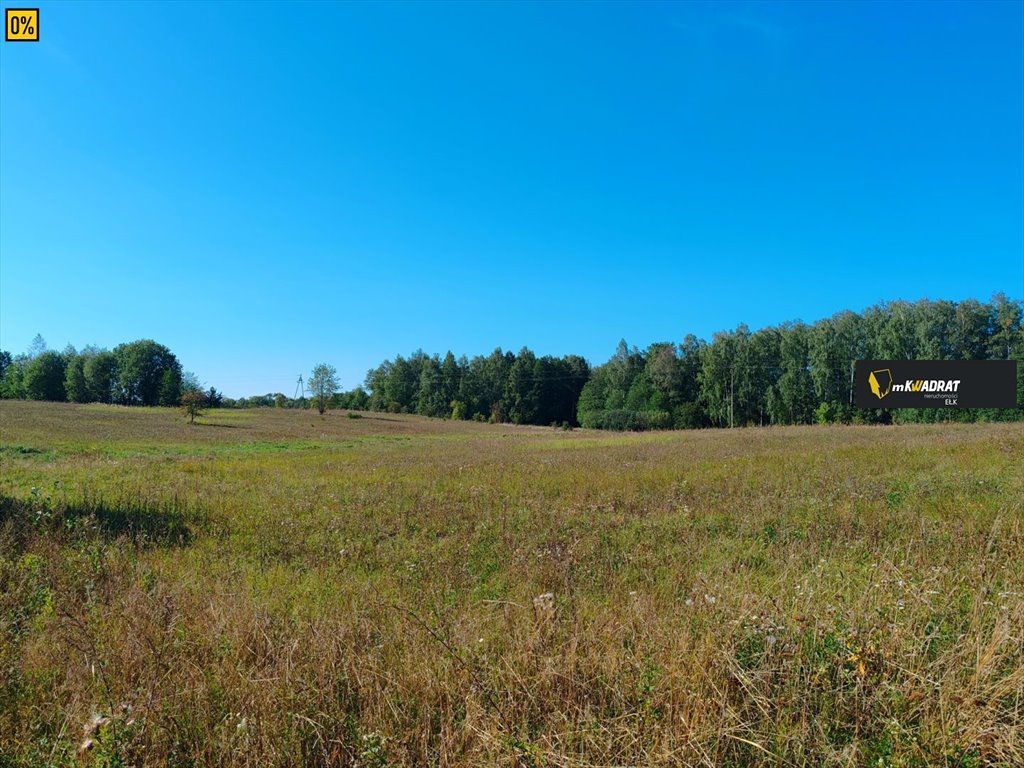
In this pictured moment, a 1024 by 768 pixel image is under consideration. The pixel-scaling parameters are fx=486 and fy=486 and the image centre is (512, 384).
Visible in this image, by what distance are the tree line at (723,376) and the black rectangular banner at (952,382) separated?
14136mm

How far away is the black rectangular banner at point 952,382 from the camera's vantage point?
3848 centimetres

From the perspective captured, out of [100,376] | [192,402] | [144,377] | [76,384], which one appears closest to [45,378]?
[76,384]

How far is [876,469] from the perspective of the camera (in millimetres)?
13094

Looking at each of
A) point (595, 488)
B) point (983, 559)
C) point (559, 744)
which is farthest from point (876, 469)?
point (559, 744)

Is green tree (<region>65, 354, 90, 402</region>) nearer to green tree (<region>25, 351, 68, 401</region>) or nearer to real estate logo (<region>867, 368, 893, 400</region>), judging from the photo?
green tree (<region>25, 351, 68, 401</region>)

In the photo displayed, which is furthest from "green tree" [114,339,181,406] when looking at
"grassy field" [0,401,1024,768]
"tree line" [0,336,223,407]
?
"grassy field" [0,401,1024,768]

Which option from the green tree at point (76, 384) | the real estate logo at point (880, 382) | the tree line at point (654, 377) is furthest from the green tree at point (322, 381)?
the real estate logo at point (880, 382)

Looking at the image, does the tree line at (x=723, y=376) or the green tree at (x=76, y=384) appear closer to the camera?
the tree line at (x=723, y=376)

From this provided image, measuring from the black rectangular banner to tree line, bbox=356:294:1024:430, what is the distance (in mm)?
14136

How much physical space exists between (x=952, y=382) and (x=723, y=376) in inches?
1226

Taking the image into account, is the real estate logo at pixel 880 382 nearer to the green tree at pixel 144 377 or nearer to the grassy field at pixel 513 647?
the grassy field at pixel 513 647

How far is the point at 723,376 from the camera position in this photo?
7019 cm

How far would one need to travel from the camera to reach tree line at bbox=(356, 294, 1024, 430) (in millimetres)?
55094

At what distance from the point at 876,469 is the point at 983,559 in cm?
974
